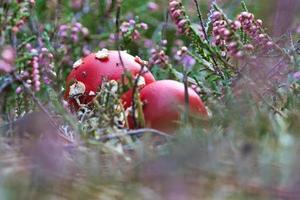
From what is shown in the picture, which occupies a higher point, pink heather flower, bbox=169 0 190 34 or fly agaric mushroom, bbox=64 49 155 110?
pink heather flower, bbox=169 0 190 34

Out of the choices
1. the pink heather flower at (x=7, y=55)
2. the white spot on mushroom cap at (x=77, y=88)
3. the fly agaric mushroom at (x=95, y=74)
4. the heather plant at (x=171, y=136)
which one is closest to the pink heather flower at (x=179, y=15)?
the heather plant at (x=171, y=136)

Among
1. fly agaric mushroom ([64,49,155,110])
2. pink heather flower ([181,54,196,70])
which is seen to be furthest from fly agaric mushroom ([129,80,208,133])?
fly agaric mushroom ([64,49,155,110])

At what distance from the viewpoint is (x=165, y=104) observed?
4.76 feet

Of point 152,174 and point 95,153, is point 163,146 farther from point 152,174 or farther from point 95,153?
point 152,174

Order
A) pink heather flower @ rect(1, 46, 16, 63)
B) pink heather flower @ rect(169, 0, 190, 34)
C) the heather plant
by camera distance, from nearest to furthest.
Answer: the heather plant < pink heather flower @ rect(1, 46, 16, 63) < pink heather flower @ rect(169, 0, 190, 34)

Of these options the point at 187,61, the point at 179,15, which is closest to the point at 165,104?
the point at 187,61

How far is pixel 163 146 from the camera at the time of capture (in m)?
1.10

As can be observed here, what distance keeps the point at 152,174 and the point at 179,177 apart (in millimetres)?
56

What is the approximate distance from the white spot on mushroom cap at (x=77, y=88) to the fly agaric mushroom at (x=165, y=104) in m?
0.25

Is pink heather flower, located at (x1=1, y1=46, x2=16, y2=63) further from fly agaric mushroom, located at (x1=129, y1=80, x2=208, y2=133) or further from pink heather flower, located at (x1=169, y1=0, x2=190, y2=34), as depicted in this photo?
pink heather flower, located at (x1=169, y1=0, x2=190, y2=34)

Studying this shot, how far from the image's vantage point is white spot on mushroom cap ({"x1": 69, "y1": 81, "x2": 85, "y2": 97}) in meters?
1.71

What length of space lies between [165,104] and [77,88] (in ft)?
1.09

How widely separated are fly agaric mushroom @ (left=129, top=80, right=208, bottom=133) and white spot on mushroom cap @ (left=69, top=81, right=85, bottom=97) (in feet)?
0.81

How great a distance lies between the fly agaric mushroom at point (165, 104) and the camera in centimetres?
143
